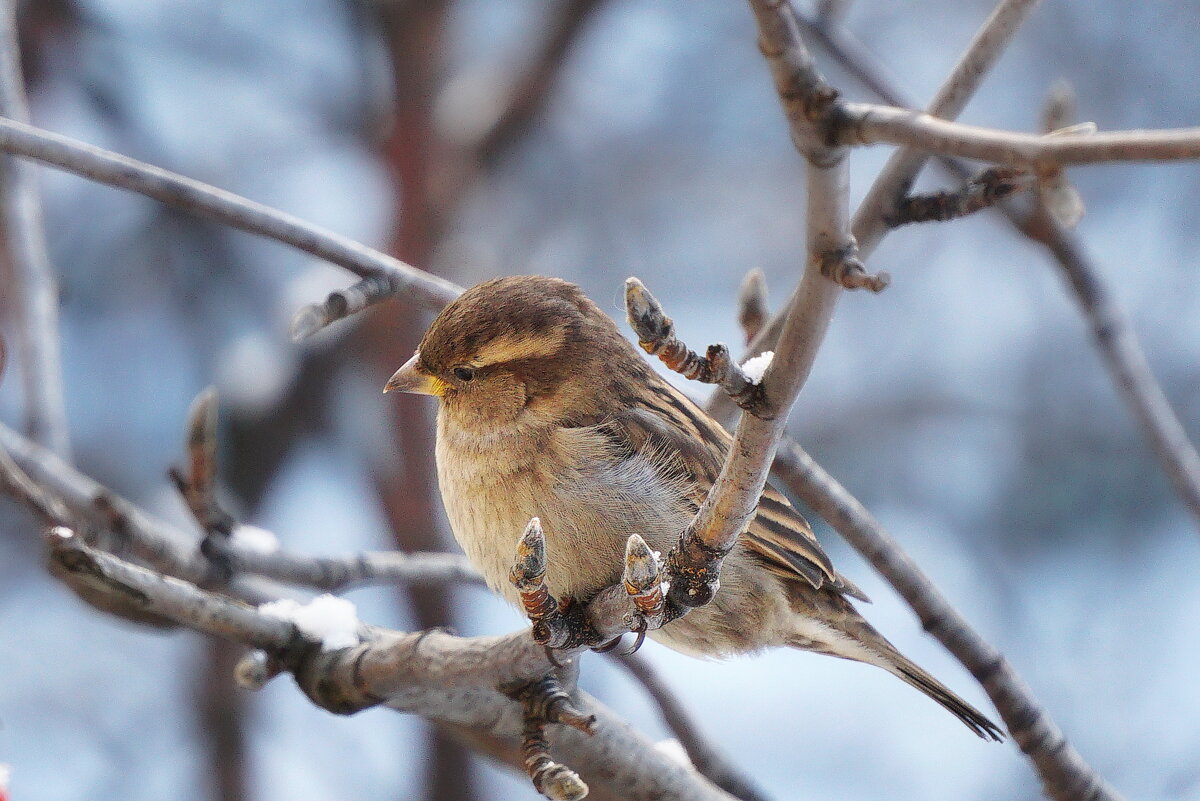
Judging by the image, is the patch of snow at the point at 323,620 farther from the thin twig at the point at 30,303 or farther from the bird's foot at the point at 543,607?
the thin twig at the point at 30,303

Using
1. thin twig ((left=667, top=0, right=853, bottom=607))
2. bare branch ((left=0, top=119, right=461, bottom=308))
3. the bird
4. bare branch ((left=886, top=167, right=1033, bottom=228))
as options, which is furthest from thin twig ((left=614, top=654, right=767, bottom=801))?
thin twig ((left=667, top=0, right=853, bottom=607))

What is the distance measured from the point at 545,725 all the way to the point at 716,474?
0.79 metres

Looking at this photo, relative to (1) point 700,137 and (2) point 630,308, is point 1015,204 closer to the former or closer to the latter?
(2) point 630,308

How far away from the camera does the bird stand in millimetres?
2814

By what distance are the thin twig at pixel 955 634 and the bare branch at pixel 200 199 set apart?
1.03m

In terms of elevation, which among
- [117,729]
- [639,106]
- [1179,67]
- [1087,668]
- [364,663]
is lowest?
[117,729]

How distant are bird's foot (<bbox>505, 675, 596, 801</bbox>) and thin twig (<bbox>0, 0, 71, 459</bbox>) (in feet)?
6.27

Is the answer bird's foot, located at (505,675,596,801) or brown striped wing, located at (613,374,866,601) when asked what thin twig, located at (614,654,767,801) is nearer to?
brown striped wing, located at (613,374,866,601)

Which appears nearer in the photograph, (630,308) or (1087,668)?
(630,308)

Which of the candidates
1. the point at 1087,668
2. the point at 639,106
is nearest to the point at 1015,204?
the point at 1087,668

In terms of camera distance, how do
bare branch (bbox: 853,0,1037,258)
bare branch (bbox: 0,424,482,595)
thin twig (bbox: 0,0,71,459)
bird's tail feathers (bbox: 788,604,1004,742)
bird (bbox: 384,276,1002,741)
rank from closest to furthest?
bare branch (bbox: 853,0,1037,258), bird (bbox: 384,276,1002,741), bird's tail feathers (bbox: 788,604,1004,742), bare branch (bbox: 0,424,482,595), thin twig (bbox: 0,0,71,459)

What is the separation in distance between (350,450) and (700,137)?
3.35m

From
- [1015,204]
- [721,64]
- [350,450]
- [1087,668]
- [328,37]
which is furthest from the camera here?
[721,64]

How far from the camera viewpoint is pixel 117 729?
5.80 m
